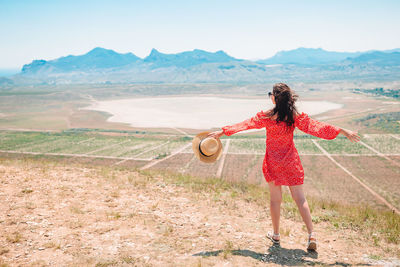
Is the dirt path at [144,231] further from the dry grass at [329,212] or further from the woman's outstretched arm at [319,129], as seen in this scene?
the woman's outstretched arm at [319,129]

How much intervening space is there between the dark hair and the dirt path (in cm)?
181

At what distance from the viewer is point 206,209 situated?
5.27 meters

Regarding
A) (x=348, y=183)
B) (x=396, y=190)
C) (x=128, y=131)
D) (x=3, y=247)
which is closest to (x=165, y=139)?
(x=128, y=131)

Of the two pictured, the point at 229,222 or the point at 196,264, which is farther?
the point at 229,222

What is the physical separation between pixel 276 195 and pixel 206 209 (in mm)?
1926

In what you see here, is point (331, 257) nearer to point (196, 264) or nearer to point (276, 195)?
point (276, 195)

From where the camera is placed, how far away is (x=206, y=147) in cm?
405

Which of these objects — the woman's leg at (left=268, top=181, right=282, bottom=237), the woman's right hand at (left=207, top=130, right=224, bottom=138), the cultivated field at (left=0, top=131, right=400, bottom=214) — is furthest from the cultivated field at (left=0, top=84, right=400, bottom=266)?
the cultivated field at (left=0, top=131, right=400, bottom=214)

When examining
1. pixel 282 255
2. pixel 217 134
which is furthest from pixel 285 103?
pixel 282 255

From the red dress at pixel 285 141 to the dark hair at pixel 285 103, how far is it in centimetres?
9

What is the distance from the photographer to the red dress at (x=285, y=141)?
3527 millimetres

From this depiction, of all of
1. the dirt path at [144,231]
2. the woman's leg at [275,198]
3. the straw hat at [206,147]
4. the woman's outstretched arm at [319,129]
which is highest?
the woman's outstretched arm at [319,129]

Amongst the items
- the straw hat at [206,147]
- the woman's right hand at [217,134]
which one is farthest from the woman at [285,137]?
the straw hat at [206,147]

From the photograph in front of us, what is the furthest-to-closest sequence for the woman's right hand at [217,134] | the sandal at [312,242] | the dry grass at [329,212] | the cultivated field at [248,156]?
1. the cultivated field at [248,156]
2. the dry grass at [329,212]
3. the woman's right hand at [217,134]
4. the sandal at [312,242]
